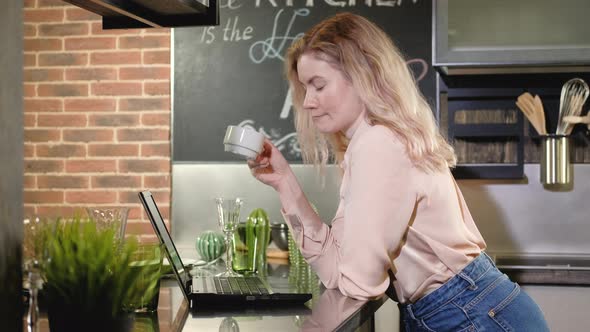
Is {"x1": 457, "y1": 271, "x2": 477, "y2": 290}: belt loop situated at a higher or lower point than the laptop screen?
lower

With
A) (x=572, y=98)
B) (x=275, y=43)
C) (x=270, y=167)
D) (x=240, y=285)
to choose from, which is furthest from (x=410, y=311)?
(x=275, y=43)

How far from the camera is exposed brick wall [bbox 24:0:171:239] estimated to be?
157 inches

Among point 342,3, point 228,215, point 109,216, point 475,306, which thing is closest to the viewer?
point 109,216

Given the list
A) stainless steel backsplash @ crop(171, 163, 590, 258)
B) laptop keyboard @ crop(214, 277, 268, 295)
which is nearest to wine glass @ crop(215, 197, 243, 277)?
laptop keyboard @ crop(214, 277, 268, 295)

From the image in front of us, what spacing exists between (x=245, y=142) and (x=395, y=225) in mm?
519

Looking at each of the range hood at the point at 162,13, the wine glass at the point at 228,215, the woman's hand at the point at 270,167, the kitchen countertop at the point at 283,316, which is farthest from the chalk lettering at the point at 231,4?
the kitchen countertop at the point at 283,316

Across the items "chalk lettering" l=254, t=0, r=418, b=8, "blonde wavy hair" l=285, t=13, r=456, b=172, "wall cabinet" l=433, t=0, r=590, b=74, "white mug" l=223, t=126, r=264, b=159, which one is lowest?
"white mug" l=223, t=126, r=264, b=159

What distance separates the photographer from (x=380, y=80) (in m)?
1.83

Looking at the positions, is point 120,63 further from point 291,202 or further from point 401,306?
point 401,306

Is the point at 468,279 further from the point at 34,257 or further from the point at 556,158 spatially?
the point at 556,158

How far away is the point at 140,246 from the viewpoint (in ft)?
4.99

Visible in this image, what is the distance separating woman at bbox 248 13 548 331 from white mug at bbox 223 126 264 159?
0.21 m

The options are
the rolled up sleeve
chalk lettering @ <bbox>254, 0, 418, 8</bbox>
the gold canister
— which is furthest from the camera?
chalk lettering @ <bbox>254, 0, 418, 8</bbox>

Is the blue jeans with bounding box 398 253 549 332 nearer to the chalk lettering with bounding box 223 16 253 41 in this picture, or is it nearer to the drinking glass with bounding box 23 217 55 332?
the drinking glass with bounding box 23 217 55 332
